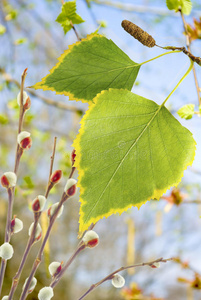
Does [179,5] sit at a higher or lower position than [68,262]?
higher

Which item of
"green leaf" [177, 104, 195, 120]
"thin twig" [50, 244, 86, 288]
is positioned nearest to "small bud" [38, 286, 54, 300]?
"thin twig" [50, 244, 86, 288]

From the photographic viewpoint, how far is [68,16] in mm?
192

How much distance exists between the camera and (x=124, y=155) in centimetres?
13

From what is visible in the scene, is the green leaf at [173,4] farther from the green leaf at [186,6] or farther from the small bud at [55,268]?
the small bud at [55,268]

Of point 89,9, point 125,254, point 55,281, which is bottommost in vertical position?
point 55,281

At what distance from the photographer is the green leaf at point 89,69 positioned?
0.45 ft

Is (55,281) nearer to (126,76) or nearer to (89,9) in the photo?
(126,76)

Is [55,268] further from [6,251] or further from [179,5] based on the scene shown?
[179,5]

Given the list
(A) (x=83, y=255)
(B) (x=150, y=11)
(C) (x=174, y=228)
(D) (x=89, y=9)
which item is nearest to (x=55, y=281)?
(D) (x=89, y=9)

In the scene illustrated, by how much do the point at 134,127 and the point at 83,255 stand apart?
2.44 metres

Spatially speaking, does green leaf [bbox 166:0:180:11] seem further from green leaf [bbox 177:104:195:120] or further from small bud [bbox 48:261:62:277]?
small bud [bbox 48:261:62:277]

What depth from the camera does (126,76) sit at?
0.14 m

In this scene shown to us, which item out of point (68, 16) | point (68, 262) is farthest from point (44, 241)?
point (68, 16)

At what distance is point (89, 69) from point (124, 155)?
0.04 m
